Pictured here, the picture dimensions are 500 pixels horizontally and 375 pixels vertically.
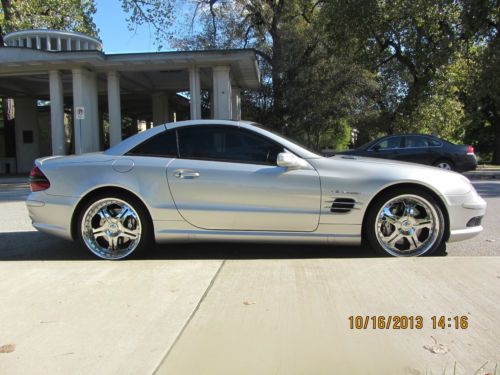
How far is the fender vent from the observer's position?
15.8ft

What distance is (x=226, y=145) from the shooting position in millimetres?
5133

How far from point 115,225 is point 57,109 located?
53.6 feet

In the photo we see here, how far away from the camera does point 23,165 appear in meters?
25.7

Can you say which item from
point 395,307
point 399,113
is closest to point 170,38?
point 399,113

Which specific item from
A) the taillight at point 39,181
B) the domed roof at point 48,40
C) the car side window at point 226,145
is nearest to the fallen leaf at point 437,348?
the car side window at point 226,145

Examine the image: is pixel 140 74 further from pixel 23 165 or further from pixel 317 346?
pixel 317 346

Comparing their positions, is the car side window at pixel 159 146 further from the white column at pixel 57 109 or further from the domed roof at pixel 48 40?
the domed roof at pixel 48 40

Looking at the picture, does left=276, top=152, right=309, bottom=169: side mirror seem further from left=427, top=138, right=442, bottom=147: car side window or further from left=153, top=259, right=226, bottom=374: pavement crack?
left=427, top=138, right=442, bottom=147: car side window

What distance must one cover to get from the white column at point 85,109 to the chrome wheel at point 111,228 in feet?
47.2

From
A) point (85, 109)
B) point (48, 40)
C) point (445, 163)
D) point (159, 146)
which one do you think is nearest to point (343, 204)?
point (159, 146)

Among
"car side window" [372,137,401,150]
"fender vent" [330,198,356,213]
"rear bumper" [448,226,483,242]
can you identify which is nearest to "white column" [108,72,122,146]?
"car side window" [372,137,401,150]

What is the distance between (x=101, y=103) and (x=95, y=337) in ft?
99.3

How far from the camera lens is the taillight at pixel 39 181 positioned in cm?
517

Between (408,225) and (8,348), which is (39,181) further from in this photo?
(408,225)
